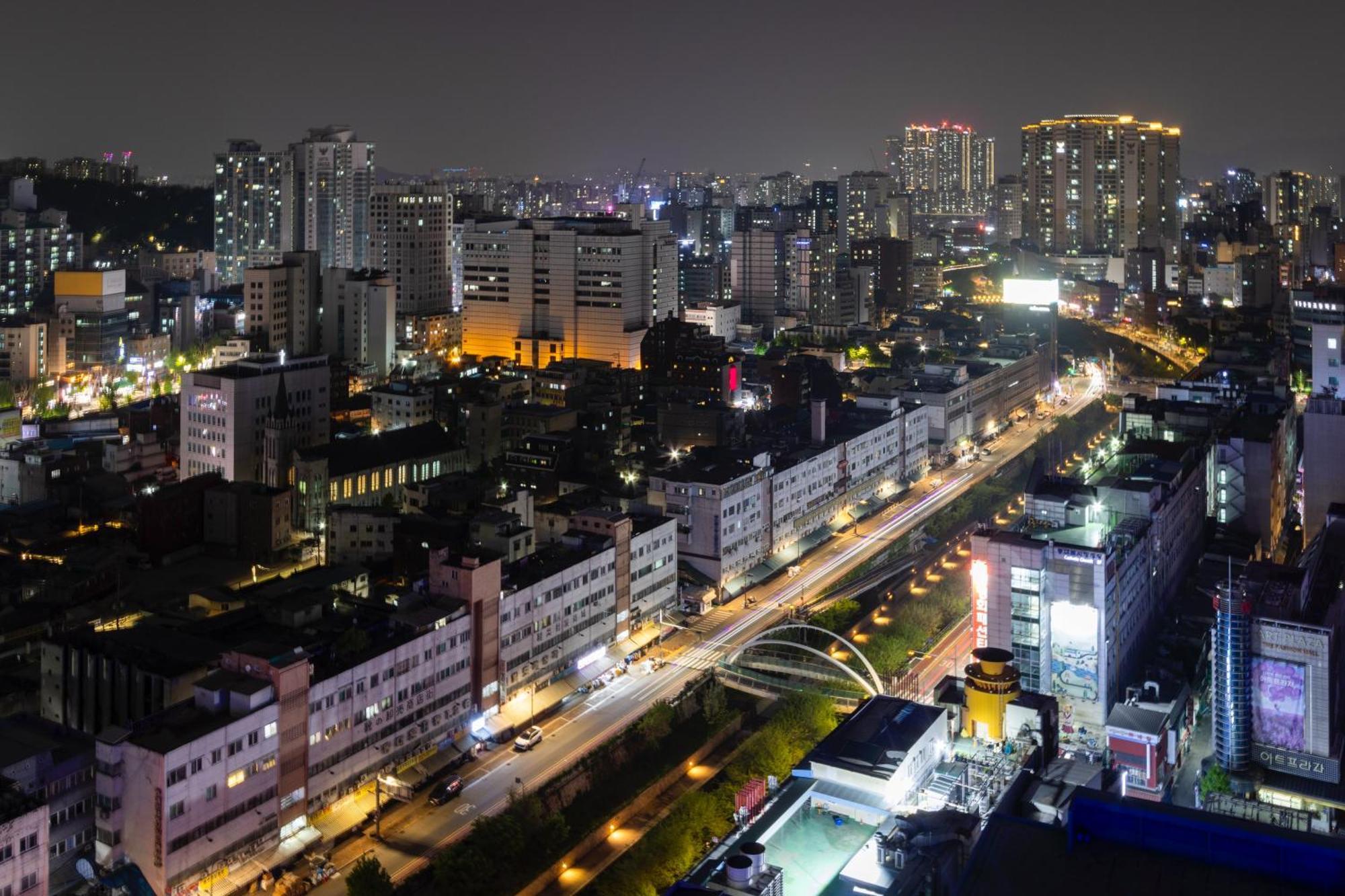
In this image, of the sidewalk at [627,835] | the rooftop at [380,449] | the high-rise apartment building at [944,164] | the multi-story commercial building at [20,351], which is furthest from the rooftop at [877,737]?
the high-rise apartment building at [944,164]

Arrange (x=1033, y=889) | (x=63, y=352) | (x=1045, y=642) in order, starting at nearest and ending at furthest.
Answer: (x=1033, y=889)
(x=1045, y=642)
(x=63, y=352)

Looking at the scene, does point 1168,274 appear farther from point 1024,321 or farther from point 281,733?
point 281,733

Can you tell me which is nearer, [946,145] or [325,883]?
[325,883]

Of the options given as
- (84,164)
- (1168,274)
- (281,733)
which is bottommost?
(281,733)

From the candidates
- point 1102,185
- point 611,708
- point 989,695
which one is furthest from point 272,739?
point 1102,185

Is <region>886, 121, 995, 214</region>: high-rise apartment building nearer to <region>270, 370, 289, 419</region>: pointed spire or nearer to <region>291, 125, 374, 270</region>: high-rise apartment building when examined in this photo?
<region>291, 125, 374, 270</region>: high-rise apartment building

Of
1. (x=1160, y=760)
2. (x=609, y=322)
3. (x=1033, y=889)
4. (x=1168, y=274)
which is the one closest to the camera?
(x=1033, y=889)

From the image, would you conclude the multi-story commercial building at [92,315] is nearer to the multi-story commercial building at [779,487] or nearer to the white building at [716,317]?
the white building at [716,317]

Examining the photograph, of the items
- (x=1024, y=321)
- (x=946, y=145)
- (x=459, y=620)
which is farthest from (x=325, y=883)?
(x=946, y=145)

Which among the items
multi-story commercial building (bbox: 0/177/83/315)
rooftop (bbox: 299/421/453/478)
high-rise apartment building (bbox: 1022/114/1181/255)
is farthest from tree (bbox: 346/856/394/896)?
high-rise apartment building (bbox: 1022/114/1181/255)
